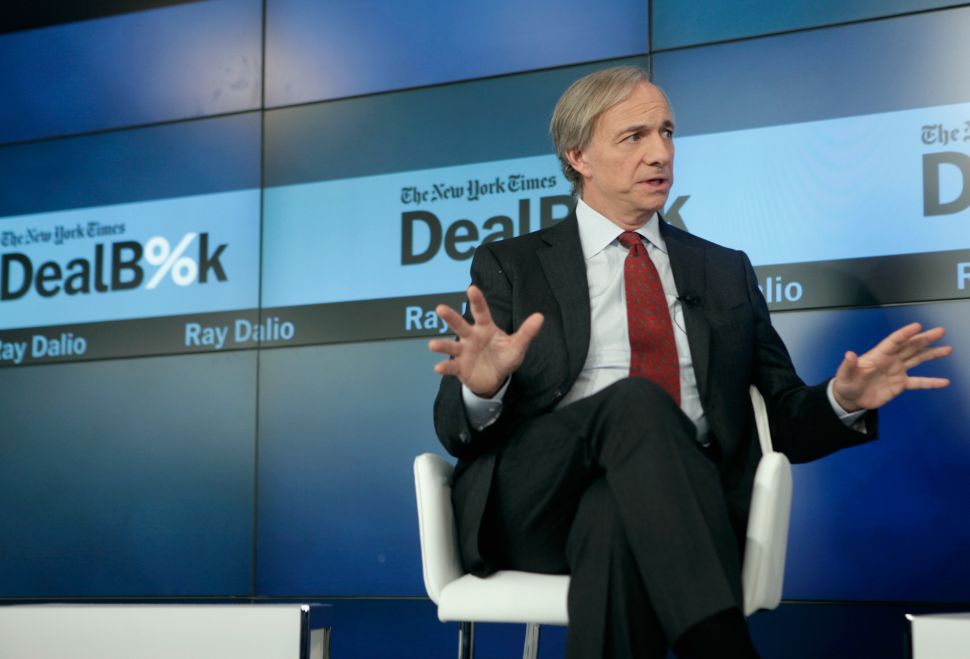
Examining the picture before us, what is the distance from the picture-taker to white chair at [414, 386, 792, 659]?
2.04m

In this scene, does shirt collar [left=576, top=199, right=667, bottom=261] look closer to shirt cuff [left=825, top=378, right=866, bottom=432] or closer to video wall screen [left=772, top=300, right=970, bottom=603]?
shirt cuff [left=825, top=378, right=866, bottom=432]

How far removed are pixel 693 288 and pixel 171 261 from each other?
2115 millimetres

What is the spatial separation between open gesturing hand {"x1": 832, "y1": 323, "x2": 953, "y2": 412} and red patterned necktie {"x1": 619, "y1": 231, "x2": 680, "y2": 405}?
31 centimetres

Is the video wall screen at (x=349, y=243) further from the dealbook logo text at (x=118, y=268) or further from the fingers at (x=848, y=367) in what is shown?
the fingers at (x=848, y=367)

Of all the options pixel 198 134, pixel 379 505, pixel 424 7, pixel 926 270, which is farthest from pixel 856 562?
pixel 198 134

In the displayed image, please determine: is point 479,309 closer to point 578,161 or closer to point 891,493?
point 578,161

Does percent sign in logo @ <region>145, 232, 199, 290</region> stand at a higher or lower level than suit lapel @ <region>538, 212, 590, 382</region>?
higher

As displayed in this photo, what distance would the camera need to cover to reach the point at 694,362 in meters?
2.31

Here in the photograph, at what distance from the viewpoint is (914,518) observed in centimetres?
300

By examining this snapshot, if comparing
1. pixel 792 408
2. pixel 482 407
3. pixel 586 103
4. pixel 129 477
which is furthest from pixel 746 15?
pixel 129 477

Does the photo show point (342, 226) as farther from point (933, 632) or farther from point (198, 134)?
point (933, 632)

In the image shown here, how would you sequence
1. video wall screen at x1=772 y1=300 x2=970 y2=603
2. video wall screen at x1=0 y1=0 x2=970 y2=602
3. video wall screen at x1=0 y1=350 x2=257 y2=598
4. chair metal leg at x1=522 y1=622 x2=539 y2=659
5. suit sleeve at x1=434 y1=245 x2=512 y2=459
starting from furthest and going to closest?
video wall screen at x1=0 y1=350 x2=257 y2=598, video wall screen at x1=0 y1=0 x2=970 y2=602, video wall screen at x1=772 y1=300 x2=970 y2=603, chair metal leg at x1=522 y1=622 x2=539 y2=659, suit sleeve at x1=434 y1=245 x2=512 y2=459

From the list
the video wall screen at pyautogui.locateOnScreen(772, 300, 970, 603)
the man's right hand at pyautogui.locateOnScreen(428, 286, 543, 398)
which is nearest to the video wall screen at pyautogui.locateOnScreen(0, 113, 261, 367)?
the video wall screen at pyautogui.locateOnScreen(772, 300, 970, 603)

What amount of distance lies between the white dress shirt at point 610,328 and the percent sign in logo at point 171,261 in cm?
180
